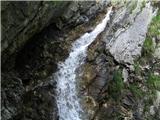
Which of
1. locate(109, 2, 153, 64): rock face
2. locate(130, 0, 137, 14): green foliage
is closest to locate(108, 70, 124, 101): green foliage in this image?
locate(109, 2, 153, 64): rock face

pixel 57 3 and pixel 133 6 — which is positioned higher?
pixel 133 6

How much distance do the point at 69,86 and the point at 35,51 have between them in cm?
186

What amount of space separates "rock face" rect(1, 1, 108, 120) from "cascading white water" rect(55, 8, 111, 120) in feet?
0.72

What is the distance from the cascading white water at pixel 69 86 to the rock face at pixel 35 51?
220 millimetres

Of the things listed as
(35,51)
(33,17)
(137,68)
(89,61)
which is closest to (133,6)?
(137,68)

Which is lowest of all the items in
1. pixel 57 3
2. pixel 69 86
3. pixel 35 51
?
pixel 69 86

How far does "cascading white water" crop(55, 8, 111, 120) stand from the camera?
13133 millimetres

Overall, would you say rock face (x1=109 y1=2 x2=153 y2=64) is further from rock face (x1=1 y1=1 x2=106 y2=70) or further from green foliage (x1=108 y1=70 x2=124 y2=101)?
rock face (x1=1 y1=1 x2=106 y2=70)

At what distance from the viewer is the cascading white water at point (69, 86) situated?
1313cm

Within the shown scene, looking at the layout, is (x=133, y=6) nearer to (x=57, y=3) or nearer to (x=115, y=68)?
(x=115, y=68)

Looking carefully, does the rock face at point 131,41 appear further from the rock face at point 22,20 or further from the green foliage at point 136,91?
the rock face at point 22,20

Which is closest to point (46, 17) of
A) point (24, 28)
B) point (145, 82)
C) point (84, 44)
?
point (24, 28)

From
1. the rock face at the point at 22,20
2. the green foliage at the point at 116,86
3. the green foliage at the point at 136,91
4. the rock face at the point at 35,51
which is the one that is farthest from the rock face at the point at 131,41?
the rock face at the point at 22,20

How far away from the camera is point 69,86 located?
13297 mm
